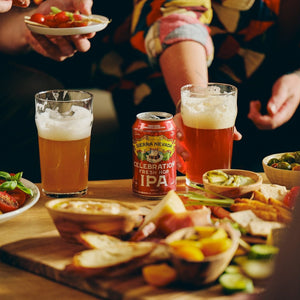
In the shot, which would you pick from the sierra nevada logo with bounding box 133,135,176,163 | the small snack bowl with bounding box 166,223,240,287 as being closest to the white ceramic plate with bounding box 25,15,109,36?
the sierra nevada logo with bounding box 133,135,176,163

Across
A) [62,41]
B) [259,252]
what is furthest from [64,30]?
[259,252]

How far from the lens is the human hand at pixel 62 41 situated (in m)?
2.06

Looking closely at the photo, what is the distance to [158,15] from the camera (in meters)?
2.05

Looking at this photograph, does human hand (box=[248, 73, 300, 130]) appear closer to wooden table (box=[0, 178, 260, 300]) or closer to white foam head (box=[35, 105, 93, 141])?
white foam head (box=[35, 105, 93, 141])

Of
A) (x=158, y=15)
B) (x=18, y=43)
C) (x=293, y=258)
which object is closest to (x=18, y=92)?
(x=18, y=43)

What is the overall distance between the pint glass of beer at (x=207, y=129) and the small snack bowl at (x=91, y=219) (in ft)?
1.43

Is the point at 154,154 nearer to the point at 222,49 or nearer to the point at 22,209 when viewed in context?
the point at 22,209

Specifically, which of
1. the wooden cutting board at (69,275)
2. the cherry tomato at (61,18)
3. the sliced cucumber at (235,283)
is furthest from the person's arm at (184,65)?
the sliced cucumber at (235,283)

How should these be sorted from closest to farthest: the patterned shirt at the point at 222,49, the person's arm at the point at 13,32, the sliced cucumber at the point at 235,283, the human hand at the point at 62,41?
1. the sliced cucumber at the point at 235,283
2. the human hand at the point at 62,41
3. the person's arm at the point at 13,32
4. the patterned shirt at the point at 222,49

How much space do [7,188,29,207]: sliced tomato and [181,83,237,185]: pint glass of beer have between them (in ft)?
1.57

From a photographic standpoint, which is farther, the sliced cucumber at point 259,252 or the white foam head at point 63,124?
the white foam head at point 63,124

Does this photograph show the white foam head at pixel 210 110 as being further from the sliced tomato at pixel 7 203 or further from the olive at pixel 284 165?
the sliced tomato at pixel 7 203

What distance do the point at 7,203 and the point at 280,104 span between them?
1.17m

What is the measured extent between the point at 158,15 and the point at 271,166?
2.57 ft
